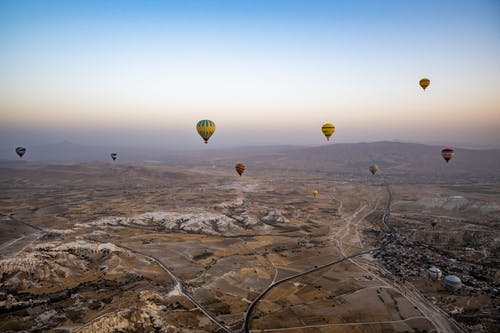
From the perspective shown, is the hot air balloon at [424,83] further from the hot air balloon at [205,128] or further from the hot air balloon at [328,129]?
the hot air balloon at [205,128]

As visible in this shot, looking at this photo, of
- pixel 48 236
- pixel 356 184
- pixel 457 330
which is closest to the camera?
pixel 457 330

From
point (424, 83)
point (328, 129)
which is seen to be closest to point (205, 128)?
point (328, 129)

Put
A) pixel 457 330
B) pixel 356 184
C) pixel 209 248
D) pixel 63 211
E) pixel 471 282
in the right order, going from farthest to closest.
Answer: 1. pixel 356 184
2. pixel 63 211
3. pixel 209 248
4. pixel 471 282
5. pixel 457 330

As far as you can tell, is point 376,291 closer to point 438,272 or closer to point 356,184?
point 438,272

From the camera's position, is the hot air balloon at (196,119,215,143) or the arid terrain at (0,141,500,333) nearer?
the arid terrain at (0,141,500,333)

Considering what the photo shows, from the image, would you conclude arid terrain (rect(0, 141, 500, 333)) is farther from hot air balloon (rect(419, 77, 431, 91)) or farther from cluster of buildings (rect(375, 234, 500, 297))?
hot air balloon (rect(419, 77, 431, 91))

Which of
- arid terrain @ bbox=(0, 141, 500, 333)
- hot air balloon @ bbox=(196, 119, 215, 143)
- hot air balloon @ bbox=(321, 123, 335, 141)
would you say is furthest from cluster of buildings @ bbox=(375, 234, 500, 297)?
hot air balloon @ bbox=(196, 119, 215, 143)

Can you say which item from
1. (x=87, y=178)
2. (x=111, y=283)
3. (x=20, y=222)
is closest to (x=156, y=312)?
(x=111, y=283)

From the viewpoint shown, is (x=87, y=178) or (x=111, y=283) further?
(x=87, y=178)
